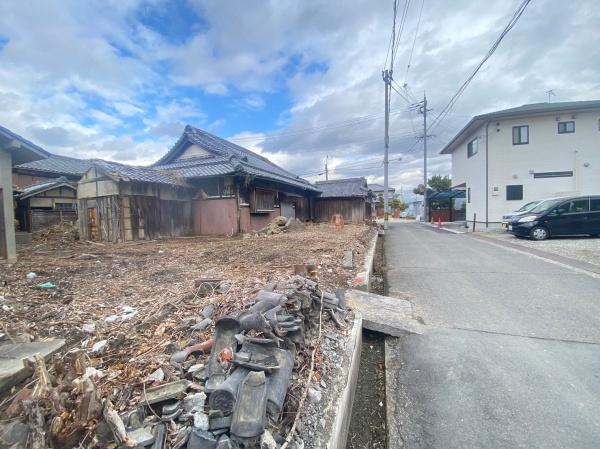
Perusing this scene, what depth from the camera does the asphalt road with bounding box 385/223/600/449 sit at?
6.26 ft

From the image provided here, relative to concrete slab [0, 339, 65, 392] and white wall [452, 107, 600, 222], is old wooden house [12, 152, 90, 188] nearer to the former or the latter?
concrete slab [0, 339, 65, 392]

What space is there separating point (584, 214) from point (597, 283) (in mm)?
7565

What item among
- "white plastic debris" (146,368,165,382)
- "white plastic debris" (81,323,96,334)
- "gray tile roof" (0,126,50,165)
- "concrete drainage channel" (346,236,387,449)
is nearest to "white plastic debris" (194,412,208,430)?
"white plastic debris" (146,368,165,382)

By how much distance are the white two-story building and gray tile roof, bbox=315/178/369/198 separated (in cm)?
871

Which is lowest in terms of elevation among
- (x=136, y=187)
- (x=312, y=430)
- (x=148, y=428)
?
(x=312, y=430)

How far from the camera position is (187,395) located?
63.2 inches

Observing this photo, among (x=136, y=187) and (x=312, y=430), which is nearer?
(x=312, y=430)

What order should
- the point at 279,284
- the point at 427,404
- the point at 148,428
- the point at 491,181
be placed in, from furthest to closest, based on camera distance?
the point at 491,181 < the point at 279,284 < the point at 427,404 < the point at 148,428

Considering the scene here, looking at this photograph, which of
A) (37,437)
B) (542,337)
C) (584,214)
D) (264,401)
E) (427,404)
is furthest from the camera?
(584,214)

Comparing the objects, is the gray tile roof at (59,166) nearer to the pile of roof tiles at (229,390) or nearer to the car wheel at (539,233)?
the pile of roof tiles at (229,390)

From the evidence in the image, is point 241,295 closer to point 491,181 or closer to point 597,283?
point 597,283

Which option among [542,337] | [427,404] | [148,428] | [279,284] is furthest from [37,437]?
[542,337]

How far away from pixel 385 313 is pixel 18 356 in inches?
144

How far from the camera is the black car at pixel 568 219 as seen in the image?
10023 mm
